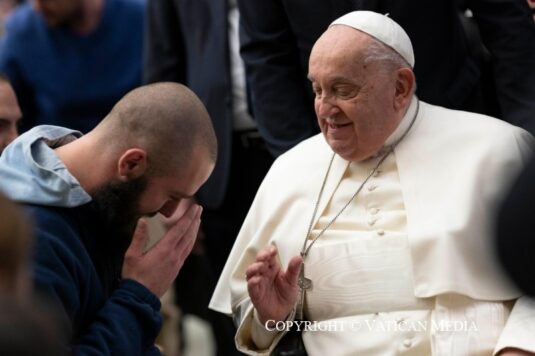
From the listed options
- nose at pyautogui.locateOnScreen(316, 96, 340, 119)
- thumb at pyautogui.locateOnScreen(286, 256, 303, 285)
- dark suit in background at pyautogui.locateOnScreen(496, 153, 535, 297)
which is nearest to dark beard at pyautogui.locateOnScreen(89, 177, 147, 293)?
thumb at pyautogui.locateOnScreen(286, 256, 303, 285)

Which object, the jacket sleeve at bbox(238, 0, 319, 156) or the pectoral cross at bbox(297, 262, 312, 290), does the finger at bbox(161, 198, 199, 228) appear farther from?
the jacket sleeve at bbox(238, 0, 319, 156)

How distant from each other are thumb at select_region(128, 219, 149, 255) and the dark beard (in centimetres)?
2

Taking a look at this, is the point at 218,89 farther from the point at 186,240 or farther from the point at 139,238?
the point at 139,238

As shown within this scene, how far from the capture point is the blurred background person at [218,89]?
20.5 feet

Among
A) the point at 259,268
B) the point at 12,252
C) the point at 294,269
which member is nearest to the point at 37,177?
the point at 259,268

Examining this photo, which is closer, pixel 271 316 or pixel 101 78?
pixel 271 316

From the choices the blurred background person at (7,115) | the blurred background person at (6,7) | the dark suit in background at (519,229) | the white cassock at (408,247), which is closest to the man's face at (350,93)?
the white cassock at (408,247)

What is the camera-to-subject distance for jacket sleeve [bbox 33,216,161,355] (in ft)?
13.0

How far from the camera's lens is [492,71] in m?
5.57

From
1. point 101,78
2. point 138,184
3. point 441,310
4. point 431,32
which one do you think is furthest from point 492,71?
point 101,78

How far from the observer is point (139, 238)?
4.37m

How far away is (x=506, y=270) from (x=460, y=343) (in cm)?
186

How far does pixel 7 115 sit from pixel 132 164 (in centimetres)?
→ 96

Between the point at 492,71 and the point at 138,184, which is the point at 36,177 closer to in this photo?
the point at 138,184
